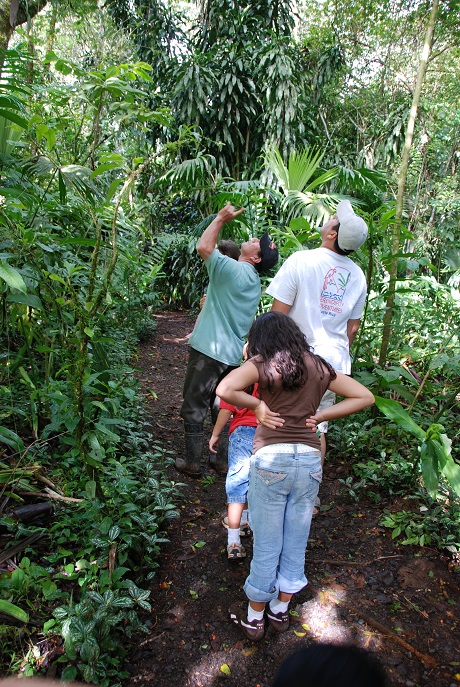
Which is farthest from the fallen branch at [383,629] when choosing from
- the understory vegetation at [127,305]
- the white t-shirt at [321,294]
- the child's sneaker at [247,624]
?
the white t-shirt at [321,294]

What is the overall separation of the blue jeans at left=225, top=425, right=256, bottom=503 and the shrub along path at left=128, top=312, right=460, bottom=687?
1.48 feet

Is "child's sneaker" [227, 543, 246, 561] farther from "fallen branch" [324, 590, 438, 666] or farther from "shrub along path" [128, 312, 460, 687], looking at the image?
"fallen branch" [324, 590, 438, 666]

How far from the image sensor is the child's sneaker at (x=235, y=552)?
2.52 metres

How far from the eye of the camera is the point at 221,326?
10.6 feet

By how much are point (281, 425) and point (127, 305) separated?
353 centimetres

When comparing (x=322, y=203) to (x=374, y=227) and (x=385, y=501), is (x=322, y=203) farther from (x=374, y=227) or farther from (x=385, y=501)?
(x=385, y=501)

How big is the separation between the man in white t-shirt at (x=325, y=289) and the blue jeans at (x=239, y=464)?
2.12 feet

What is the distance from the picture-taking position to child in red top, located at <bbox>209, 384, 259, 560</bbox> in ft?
8.05

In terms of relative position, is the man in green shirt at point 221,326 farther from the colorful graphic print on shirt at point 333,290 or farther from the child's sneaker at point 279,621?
the child's sneaker at point 279,621

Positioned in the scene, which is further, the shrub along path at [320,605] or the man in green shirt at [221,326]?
the man in green shirt at [221,326]

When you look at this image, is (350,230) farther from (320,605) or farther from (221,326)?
(320,605)

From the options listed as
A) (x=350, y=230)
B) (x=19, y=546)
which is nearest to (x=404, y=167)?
(x=350, y=230)

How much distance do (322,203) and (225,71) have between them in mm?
4561

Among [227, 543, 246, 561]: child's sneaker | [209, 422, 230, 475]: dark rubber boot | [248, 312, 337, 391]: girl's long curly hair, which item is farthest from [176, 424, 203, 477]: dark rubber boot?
[248, 312, 337, 391]: girl's long curly hair
